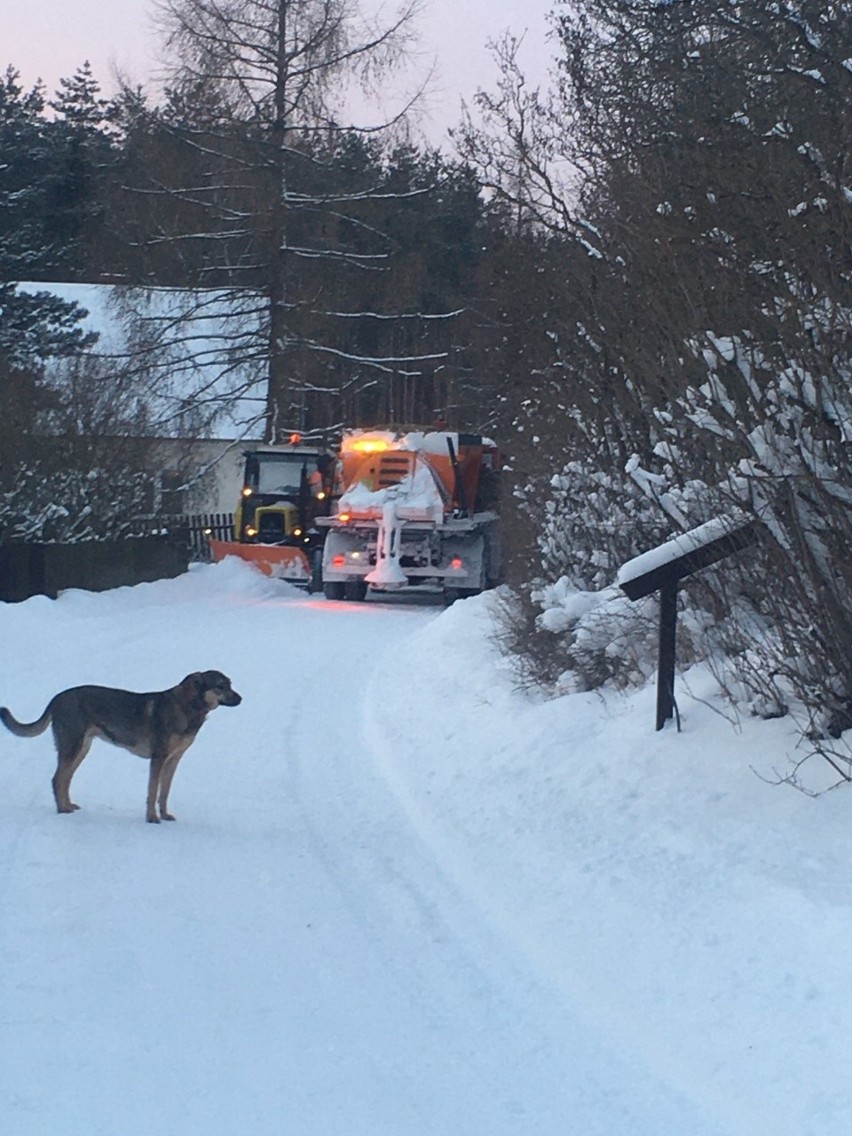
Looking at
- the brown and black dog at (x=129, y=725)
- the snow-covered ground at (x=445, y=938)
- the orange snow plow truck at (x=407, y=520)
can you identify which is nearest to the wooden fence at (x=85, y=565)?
the orange snow plow truck at (x=407, y=520)

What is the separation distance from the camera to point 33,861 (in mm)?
7941

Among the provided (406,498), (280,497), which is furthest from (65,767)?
(280,497)

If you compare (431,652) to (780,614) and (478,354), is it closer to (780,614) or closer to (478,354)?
(780,614)

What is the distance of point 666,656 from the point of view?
8859 mm

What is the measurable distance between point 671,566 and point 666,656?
0.63 meters

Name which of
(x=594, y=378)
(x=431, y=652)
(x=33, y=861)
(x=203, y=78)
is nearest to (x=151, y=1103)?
(x=33, y=861)

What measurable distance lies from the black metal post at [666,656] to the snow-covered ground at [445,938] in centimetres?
17

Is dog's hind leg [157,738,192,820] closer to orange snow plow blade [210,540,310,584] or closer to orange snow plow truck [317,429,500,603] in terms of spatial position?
orange snow plow truck [317,429,500,603]

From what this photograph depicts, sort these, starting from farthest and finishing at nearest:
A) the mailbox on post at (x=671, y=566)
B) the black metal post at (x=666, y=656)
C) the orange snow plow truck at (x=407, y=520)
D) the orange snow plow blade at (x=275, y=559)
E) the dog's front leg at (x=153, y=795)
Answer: the orange snow plow blade at (x=275, y=559) < the orange snow plow truck at (x=407, y=520) < the dog's front leg at (x=153, y=795) < the black metal post at (x=666, y=656) < the mailbox on post at (x=671, y=566)

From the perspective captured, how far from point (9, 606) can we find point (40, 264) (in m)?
38.6

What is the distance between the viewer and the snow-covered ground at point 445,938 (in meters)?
5.04

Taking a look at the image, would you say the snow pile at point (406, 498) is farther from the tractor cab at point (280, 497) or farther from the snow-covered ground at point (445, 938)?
the snow-covered ground at point (445, 938)

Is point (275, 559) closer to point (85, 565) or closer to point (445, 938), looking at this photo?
point (85, 565)

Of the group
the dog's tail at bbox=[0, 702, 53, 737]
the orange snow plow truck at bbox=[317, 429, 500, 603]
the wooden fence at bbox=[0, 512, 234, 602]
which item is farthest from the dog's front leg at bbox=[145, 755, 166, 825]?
the orange snow plow truck at bbox=[317, 429, 500, 603]
